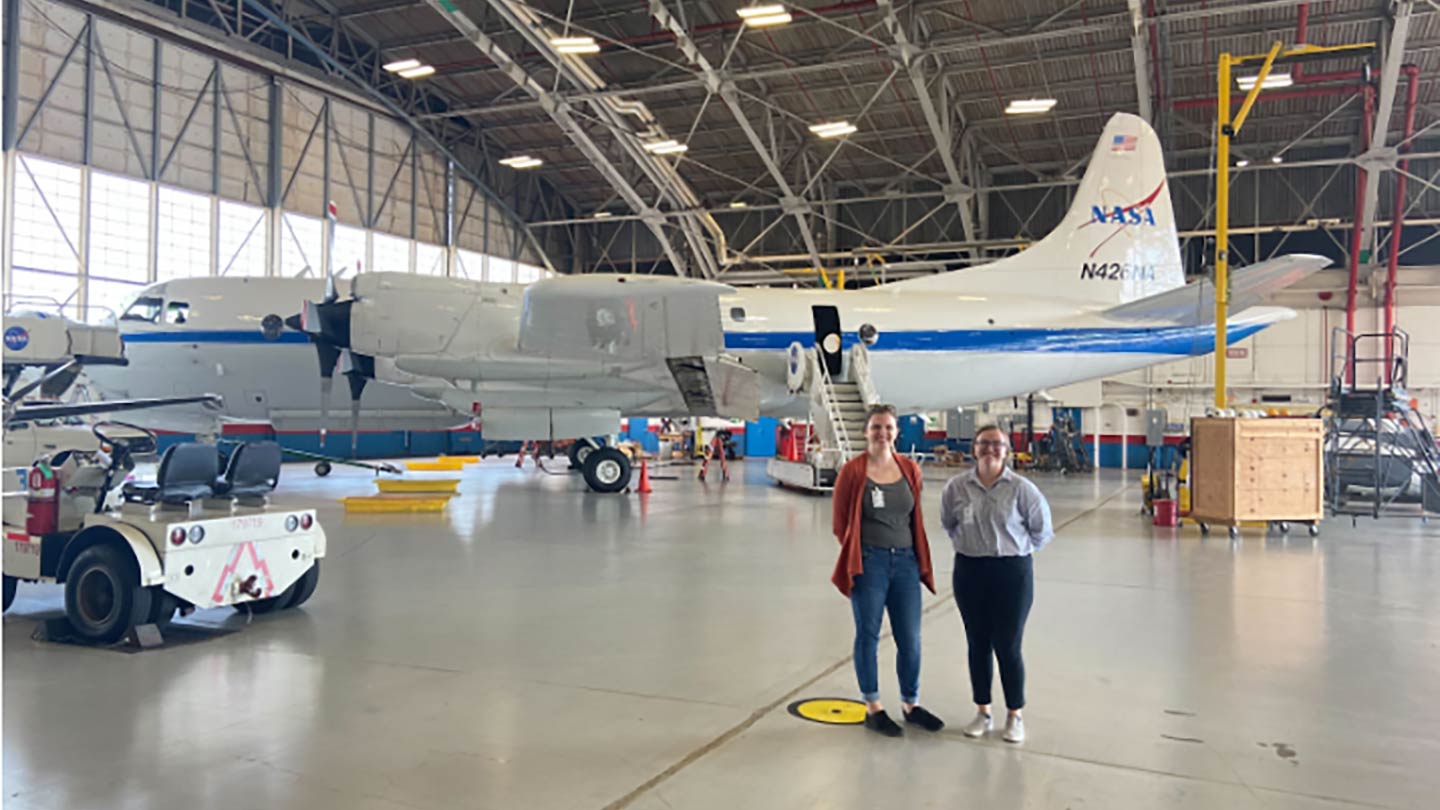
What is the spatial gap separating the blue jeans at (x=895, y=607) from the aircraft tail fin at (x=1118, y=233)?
14.7m

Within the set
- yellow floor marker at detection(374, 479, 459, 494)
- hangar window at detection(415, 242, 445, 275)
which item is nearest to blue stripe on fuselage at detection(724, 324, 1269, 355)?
yellow floor marker at detection(374, 479, 459, 494)

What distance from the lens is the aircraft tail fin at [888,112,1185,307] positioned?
1770cm

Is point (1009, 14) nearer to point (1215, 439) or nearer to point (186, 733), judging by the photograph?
point (1215, 439)

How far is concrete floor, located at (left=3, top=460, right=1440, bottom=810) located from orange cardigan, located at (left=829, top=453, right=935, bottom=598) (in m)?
0.79

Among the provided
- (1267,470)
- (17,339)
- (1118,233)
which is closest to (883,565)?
(1267,470)

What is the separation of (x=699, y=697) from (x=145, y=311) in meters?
16.3

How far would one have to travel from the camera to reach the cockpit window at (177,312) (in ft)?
55.5

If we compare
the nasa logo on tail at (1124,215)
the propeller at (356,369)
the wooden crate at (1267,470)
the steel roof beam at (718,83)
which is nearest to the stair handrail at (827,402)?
the wooden crate at (1267,470)

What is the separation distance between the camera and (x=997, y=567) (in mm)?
4590

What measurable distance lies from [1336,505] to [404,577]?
46.8 ft

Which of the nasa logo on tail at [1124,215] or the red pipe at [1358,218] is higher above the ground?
the red pipe at [1358,218]

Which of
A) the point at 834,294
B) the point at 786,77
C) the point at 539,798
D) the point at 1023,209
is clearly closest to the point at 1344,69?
the point at 1023,209

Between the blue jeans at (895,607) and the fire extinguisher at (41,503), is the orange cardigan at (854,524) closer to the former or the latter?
the blue jeans at (895,607)

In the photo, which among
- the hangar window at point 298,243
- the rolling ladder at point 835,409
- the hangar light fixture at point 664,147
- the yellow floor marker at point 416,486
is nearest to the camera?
the yellow floor marker at point 416,486
